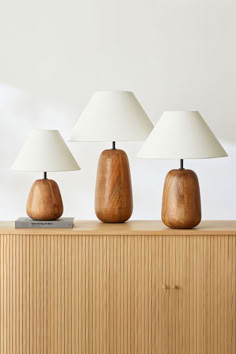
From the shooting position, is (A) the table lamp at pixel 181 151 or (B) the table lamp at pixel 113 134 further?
(B) the table lamp at pixel 113 134

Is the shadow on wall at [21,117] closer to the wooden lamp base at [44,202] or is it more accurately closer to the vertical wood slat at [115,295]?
the wooden lamp base at [44,202]

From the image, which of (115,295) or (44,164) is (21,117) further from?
(115,295)

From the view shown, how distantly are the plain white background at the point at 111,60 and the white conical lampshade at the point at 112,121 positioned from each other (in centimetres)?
104

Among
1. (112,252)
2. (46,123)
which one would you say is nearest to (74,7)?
(46,123)

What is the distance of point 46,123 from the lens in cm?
395

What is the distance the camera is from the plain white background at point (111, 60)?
3.93 metres

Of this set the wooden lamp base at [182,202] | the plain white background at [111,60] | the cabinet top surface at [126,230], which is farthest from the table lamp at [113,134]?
the plain white background at [111,60]

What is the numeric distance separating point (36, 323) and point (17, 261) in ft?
0.80

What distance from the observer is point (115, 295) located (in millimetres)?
2752

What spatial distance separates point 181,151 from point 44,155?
1.74ft

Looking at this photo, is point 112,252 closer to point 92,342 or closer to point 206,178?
point 92,342

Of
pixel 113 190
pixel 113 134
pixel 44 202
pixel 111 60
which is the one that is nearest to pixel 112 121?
pixel 113 134

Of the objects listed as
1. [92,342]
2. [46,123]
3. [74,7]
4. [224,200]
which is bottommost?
[92,342]

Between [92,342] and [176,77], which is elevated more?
[176,77]
